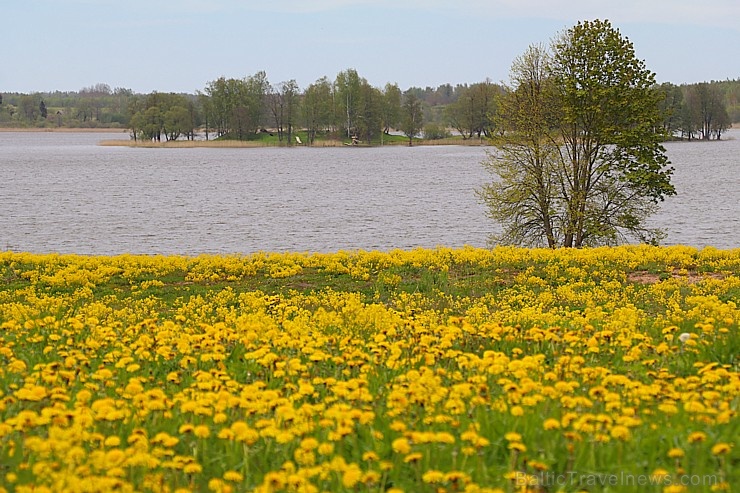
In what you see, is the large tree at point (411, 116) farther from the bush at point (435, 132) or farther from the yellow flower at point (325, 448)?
the yellow flower at point (325, 448)

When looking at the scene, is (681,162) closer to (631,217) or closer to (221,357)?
(631,217)

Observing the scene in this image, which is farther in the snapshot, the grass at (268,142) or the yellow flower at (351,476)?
the grass at (268,142)

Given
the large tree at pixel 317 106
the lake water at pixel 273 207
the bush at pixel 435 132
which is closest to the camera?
the lake water at pixel 273 207

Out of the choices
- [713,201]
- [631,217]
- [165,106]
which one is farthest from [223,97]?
[631,217]

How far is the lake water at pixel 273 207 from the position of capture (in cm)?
3651

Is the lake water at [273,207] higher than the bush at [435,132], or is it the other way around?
the bush at [435,132]

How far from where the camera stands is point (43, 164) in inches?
3819

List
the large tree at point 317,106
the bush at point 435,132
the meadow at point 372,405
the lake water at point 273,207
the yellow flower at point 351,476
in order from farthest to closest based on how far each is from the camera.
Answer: the bush at point 435,132 < the large tree at point 317,106 < the lake water at point 273,207 < the meadow at point 372,405 < the yellow flower at point 351,476

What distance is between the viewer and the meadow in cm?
452

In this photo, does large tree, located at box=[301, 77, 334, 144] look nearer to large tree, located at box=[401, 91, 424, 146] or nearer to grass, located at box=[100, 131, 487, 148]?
grass, located at box=[100, 131, 487, 148]

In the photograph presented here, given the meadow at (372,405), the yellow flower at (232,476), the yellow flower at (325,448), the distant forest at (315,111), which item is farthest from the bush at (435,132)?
the yellow flower at (232,476)

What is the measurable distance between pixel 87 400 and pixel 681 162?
9020 centimetres

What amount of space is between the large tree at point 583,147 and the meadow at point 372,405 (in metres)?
19.6

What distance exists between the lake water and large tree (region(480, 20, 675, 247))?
4.52 m
